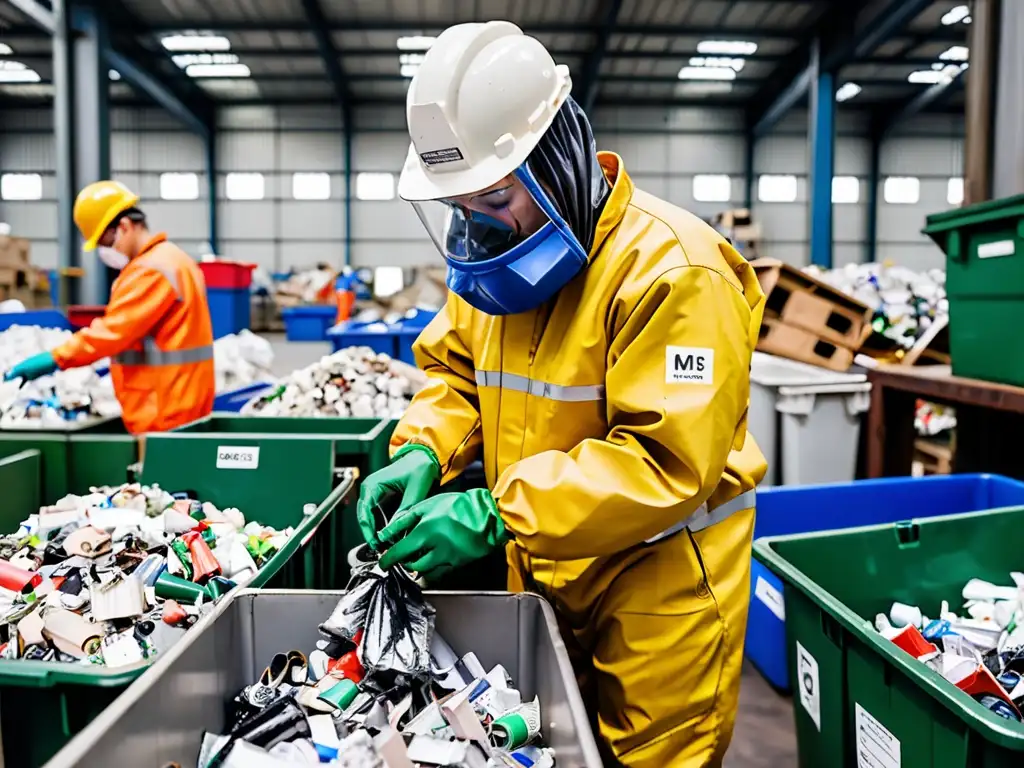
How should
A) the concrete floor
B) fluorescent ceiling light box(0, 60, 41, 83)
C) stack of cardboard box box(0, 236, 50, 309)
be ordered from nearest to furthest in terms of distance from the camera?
1. the concrete floor
2. stack of cardboard box box(0, 236, 50, 309)
3. fluorescent ceiling light box(0, 60, 41, 83)

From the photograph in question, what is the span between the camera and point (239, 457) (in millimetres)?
2262

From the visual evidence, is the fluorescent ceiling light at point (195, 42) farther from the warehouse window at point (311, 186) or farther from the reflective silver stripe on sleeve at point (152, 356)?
the reflective silver stripe on sleeve at point (152, 356)

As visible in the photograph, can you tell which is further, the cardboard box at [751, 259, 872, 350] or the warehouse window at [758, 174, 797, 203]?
the warehouse window at [758, 174, 797, 203]

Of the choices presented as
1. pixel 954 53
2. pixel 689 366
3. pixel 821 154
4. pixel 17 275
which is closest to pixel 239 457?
pixel 689 366

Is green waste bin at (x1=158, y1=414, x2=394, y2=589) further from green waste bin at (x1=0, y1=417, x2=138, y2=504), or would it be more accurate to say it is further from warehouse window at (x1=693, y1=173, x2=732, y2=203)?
warehouse window at (x1=693, y1=173, x2=732, y2=203)

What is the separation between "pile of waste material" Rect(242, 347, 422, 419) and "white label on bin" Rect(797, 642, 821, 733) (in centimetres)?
239

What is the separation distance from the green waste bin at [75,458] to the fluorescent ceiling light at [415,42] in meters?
10.5

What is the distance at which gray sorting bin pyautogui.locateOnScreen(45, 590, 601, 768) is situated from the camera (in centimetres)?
87

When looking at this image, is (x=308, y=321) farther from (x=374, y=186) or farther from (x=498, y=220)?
(x=498, y=220)

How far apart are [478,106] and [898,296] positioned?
258 inches

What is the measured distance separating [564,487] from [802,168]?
648 inches

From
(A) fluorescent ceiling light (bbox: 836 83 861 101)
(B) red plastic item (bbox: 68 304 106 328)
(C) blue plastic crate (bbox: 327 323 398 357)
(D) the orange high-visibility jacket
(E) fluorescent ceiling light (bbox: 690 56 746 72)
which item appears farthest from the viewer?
(A) fluorescent ceiling light (bbox: 836 83 861 101)

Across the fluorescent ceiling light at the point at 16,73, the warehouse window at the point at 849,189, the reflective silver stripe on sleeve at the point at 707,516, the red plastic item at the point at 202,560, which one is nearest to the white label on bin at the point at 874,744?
the reflective silver stripe on sleeve at the point at 707,516

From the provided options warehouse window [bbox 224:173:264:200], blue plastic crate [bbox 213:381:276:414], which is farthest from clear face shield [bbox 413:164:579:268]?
warehouse window [bbox 224:173:264:200]
